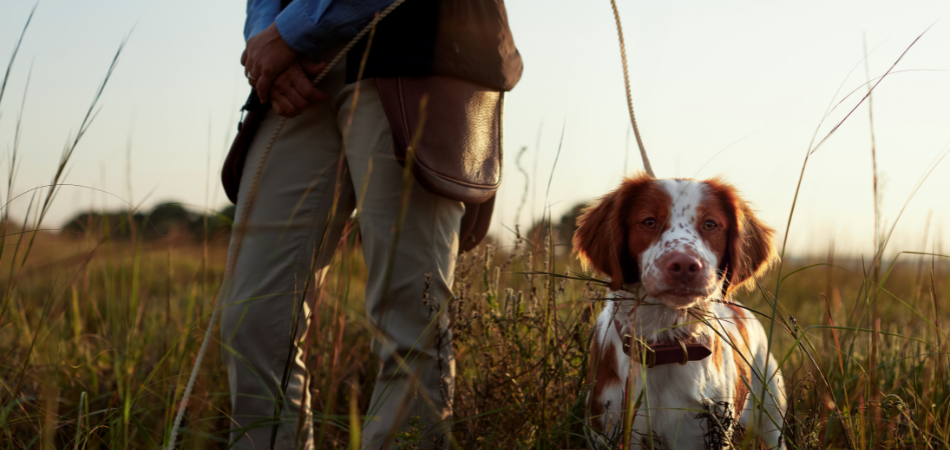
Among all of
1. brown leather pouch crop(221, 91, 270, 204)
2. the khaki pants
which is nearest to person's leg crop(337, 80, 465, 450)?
the khaki pants

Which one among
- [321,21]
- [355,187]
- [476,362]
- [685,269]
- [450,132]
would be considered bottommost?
[476,362]

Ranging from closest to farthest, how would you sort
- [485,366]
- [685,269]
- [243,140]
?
[685,269] < [243,140] < [485,366]

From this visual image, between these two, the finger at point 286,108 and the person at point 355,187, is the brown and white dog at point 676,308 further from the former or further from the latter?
the finger at point 286,108

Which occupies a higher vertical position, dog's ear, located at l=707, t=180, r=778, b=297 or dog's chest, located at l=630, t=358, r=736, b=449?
dog's ear, located at l=707, t=180, r=778, b=297

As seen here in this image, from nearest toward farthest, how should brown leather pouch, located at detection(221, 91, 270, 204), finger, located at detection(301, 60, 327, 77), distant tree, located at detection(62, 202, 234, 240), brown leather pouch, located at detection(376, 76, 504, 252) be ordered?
distant tree, located at detection(62, 202, 234, 240), brown leather pouch, located at detection(376, 76, 504, 252), finger, located at detection(301, 60, 327, 77), brown leather pouch, located at detection(221, 91, 270, 204)

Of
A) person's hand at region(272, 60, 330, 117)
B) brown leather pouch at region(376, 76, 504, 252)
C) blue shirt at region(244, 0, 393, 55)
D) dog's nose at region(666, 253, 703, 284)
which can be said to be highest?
blue shirt at region(244, 0, 393, 55)

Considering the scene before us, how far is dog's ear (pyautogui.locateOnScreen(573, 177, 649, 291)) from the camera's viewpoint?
1861mm

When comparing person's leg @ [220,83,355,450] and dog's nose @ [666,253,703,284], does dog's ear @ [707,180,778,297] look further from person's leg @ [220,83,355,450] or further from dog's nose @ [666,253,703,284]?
person's leg @ [220,83,355,450]

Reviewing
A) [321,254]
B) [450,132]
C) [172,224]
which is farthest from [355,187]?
[172,224]

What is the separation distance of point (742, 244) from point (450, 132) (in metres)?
1.05

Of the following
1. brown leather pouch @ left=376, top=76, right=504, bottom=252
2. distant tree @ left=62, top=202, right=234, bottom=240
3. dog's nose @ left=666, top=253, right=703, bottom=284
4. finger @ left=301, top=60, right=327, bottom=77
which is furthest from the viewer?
finger @ left=301, top=60, right=327, bottom=77

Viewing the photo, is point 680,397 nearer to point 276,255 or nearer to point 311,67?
point 276,255

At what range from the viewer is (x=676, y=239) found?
66.8 inches

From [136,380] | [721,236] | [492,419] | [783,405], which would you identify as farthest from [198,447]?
[783,405]
